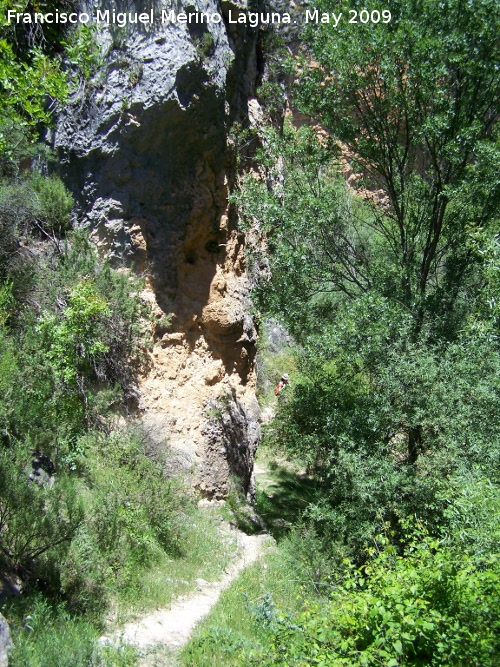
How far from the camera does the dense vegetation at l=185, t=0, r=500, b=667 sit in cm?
700

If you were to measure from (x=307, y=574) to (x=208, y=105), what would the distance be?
666cm

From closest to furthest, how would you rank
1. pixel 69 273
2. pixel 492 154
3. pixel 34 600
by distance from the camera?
pixel 34 600
pixel 69 273
pixel 492 154

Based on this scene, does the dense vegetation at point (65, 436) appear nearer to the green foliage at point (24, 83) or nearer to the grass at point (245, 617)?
the green foliage at point (24, 83)

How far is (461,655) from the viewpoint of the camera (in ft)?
10.8

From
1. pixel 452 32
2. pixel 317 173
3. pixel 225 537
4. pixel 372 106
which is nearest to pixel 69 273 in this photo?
pixel 225 537

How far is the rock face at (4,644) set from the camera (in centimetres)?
342

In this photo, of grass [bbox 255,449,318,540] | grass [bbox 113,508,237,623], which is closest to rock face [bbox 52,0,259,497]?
grass [bbox 113,508,237,623]

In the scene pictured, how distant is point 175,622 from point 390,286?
6089mm

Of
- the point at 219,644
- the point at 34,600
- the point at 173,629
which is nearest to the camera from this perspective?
the point at 34,600

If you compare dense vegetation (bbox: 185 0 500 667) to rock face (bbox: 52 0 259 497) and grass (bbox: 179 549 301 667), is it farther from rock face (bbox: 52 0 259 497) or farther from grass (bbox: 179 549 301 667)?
rock face (bbox: 52 0 259 497)

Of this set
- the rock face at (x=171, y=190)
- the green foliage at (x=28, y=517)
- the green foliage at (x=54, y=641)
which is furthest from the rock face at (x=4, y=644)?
the rock face at (x=171, y=190)

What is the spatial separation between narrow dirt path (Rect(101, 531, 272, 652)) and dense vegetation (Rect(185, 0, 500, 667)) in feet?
1.25

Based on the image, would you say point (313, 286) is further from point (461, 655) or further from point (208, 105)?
point (461, 655)

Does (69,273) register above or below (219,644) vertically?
above
